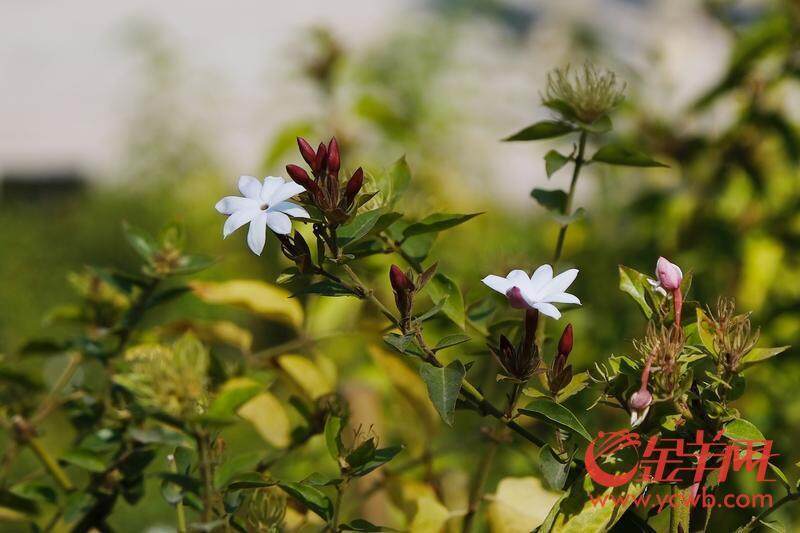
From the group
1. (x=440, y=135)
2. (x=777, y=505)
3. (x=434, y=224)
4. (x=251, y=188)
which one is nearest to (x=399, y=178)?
(x=434, y=224)

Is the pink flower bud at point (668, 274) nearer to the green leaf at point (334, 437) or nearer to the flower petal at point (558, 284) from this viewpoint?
the flower petal at point (558, 284)

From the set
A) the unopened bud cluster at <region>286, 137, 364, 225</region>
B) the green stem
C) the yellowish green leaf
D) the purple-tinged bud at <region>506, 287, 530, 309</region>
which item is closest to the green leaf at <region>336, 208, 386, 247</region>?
the unopened bud cluster at <region>286, 137, 364, 225</region>

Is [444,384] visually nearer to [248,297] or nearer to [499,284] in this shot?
[499,284]

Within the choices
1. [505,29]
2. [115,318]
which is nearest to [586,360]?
[115,318]

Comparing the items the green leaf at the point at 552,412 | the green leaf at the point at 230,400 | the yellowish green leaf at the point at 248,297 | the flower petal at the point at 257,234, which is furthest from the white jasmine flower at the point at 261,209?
the yellowish green leaf at the point at 248,297

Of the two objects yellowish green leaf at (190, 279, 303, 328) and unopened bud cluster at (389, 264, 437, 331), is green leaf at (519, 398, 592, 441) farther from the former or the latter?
yellowish green leaf at (190, 279, 303, 328)

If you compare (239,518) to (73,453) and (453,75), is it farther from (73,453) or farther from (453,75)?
(453,75)
